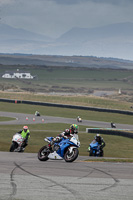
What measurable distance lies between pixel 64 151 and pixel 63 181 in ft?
A: 15.7

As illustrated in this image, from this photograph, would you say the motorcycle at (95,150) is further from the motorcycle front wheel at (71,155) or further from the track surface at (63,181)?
the track surface at (63,181)

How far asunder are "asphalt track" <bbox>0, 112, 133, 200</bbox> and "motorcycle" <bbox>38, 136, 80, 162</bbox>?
611 millimetres

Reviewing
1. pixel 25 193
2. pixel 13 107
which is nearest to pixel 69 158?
pixel 25 193

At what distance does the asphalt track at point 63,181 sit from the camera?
10.0m

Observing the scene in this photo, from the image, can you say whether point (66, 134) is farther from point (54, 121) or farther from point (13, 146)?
point (54, 121)

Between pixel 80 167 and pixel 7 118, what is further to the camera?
pixel 7 118

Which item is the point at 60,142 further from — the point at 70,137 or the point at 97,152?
the point at 97,152

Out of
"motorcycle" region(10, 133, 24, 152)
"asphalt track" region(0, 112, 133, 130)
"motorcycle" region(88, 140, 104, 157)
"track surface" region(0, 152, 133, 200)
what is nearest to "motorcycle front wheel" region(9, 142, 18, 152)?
"motorcycle" region(10, 133, 24, 152)

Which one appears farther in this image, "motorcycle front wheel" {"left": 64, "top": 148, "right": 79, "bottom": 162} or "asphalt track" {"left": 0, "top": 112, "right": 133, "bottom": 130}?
"asphalt track" {"left": 0, "top": 112, "right": 133, "bottom": 130}

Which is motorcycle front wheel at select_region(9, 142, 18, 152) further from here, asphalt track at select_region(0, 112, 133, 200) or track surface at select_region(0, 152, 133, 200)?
track surface at select_region(0, 152, 133, 200)

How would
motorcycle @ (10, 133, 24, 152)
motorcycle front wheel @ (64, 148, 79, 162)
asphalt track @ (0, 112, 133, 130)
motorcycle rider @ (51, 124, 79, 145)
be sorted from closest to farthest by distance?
1. motorcycle front wheel @ (64, 148, 79, 162)
2. motorcycle rider @ (51, 124, 79, 145)
3. motorcycle @ (10, 133, 24, 152)
4. asphalt track @ (0, 112, 133, 130)

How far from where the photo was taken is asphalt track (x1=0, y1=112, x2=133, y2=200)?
10023mm

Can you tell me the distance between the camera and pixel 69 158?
16.5m

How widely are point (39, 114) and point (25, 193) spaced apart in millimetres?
47986
